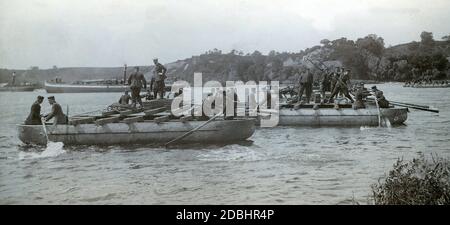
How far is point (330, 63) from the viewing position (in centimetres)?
1912

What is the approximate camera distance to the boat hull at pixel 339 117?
14.8 m

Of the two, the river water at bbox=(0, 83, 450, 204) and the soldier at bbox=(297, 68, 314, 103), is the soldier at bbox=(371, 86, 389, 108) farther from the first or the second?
the soldier at bbox=(297, 68, 314, 103)

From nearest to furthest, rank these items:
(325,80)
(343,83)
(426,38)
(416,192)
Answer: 1. (416,192)
2. (426,38)
3. (343,83)
4. (325,80)

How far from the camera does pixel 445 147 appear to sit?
28.0ft

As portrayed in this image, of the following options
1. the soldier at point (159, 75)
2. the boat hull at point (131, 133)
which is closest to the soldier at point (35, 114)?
the boat hull at point (131, 133)

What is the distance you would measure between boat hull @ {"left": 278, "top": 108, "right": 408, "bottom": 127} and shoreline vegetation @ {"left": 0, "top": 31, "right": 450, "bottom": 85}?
1544 mm

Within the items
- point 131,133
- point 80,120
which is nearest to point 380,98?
point 131,133

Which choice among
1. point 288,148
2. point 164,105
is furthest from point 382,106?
point 164,105

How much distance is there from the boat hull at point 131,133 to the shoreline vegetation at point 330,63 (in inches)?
65.2

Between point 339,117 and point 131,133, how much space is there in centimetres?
717

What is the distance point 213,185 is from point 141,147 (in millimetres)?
4236

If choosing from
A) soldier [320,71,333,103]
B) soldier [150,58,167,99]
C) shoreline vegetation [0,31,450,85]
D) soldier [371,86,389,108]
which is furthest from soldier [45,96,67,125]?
soldier [320,71,333,103]

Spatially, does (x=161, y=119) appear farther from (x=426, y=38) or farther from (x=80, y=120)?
(x=426, y=38)
